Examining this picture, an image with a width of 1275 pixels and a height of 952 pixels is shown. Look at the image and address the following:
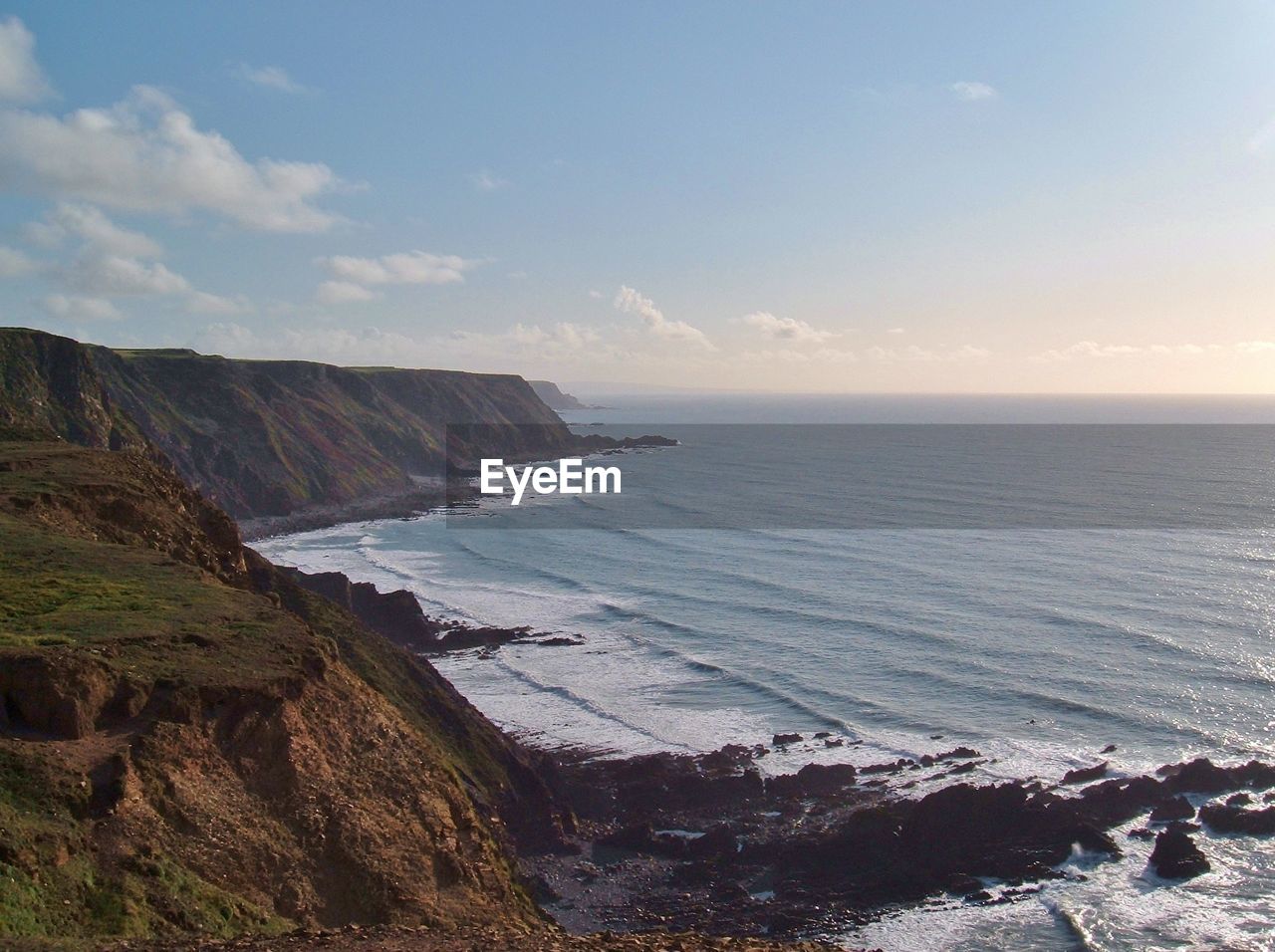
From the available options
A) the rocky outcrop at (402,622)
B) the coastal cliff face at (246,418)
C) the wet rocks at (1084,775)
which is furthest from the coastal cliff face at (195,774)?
the coastal cliff face at (246,418)

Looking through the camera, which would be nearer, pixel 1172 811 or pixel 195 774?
pixel 195 774

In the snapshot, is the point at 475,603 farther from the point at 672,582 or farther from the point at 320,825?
the point at 320,825

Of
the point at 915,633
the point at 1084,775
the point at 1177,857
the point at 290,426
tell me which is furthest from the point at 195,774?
the point at 290,426

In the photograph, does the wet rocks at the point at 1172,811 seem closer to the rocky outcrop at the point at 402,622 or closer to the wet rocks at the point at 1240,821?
the wet rocks at the point at 1240,821

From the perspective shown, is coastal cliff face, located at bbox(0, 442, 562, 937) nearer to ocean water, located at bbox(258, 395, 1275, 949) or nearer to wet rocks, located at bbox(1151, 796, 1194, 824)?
ocean water, located at bbox(258, 395, 1275, 949)

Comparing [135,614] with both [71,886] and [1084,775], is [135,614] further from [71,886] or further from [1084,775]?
[1084,775]
